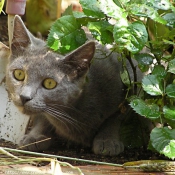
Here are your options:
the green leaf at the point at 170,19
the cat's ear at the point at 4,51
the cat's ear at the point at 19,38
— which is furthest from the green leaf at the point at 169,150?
the cat's ear at the point at 4,51

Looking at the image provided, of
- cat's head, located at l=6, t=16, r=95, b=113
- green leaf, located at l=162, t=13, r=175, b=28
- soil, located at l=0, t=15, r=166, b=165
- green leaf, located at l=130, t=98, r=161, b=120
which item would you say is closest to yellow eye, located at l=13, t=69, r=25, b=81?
cat's head, located at l=6, t=16, r=95, b=113

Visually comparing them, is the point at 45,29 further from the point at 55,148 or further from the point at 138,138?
the point at 138,138

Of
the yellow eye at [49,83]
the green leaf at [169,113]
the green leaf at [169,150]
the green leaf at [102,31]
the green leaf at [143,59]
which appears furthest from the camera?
the yellow eye at [49,83]

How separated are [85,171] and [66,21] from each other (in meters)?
0.66

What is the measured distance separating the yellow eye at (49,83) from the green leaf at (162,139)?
1.90 feet

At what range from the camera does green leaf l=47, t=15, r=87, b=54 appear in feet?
5.88

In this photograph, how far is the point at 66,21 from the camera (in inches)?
71.9

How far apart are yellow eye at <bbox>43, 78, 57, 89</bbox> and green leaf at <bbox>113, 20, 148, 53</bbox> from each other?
48 centimetres

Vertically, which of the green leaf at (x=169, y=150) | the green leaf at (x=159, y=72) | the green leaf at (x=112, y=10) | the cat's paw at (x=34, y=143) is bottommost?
the green leaf at (x=169, y=150)

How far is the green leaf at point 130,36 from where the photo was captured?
5.27 feet

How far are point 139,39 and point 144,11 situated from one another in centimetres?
12

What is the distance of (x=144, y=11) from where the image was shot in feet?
5.49

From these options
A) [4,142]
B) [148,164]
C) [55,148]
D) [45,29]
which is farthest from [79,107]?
[45,29]

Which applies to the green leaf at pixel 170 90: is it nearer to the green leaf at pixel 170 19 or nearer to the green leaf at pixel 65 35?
the green leaf at pixel 170 19
